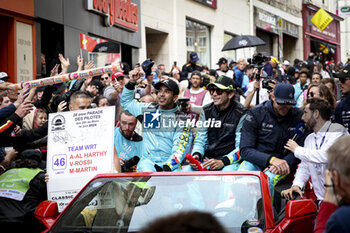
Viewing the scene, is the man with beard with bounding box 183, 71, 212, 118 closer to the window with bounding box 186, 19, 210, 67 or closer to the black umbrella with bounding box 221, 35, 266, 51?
the black umbrella with bounding box 221, 35, 266, 51

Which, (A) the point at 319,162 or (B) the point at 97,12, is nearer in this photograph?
(A) the point at 319,162

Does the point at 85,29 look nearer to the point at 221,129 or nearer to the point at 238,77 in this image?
the point at 238,77

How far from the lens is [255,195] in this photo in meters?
5.31

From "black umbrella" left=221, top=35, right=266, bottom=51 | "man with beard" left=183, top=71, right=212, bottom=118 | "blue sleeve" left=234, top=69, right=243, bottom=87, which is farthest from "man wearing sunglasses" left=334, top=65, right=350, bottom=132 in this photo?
"black umbrella" left=221, top=35, right=266, bottom=51

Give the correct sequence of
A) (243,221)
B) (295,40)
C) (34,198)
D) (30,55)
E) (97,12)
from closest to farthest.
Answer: (243,221) < (34,198) < (30,55) < (97,12) < (295,40)

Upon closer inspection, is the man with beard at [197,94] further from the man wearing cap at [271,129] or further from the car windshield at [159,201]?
the car windshield at [159,201]

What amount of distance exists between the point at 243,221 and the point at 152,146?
331 cm

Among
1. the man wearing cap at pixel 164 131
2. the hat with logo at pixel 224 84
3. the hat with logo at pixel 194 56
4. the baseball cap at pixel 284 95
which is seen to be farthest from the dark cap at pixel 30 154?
the hat with logo at pixel 194 56

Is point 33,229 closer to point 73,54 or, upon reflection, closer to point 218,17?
point 73,54

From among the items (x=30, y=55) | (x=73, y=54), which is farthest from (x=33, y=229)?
(x=73, y=54)

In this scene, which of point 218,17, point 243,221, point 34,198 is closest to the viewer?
point 243,221

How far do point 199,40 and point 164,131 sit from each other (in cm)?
1929

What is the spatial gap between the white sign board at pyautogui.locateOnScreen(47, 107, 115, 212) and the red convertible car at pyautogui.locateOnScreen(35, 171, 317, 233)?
1603mm

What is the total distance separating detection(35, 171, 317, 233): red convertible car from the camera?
507 cm
